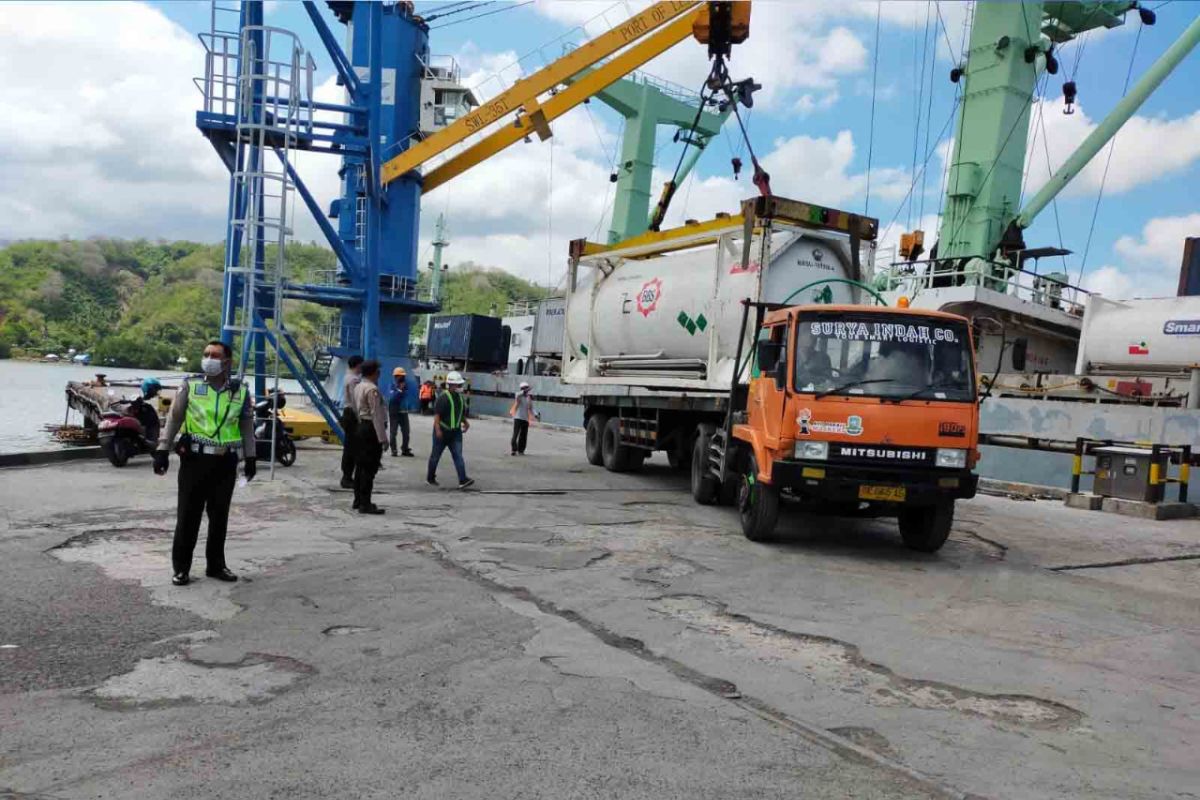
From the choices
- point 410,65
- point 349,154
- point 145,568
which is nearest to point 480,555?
point 145,568

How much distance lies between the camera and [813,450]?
8.53 meters

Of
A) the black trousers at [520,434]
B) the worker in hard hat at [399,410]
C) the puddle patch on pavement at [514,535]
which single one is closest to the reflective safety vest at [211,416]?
the puddle patch on pavement at [514,535]

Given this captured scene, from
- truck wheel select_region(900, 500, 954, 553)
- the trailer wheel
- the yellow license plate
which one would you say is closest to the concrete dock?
truck wheel select_region(900, 500, 954, 553)

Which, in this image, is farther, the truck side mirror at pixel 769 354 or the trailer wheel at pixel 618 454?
the trailer wheel at pixel 618 454

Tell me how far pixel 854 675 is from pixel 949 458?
4.17m

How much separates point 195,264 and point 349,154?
32078 mm

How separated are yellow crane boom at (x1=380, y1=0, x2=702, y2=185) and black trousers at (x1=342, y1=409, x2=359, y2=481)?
14.4 m

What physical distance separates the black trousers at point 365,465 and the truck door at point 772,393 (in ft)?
14.0

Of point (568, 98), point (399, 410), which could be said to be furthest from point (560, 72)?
point (399, 410)

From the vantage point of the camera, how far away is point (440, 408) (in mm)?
12172

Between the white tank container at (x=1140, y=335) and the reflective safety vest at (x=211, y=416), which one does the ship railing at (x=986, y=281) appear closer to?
the white tank container at (x=1140, y=335)

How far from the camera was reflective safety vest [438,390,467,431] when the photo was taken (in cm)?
1215

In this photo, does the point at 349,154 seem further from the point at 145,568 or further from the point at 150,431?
the point at 145,568

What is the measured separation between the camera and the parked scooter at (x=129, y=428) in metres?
13.0
